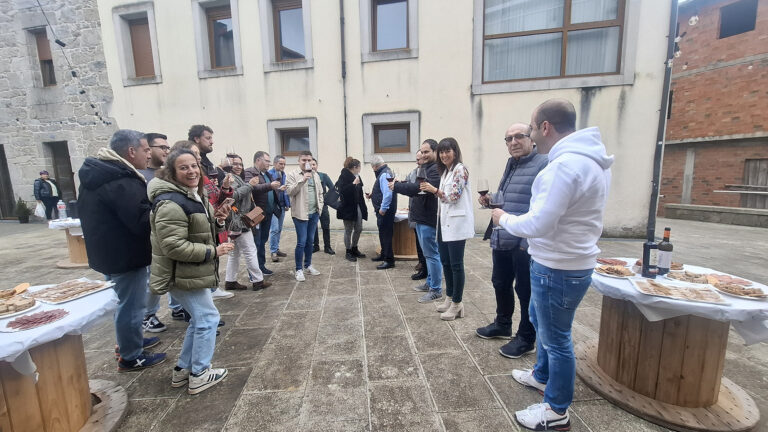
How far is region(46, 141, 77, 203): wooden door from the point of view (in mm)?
10492

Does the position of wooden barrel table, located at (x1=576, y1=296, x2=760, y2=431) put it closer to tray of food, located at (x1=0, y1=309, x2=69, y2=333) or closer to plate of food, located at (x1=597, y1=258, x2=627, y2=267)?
plate of food, located at (x1=597, y1=258, x2=627, y2=267)

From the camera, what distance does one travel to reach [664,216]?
12.8 meters

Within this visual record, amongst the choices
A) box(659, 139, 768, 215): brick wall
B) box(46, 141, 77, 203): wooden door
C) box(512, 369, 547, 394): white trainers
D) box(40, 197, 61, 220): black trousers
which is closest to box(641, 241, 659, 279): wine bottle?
box(512, 369, 547, 394): white trainers

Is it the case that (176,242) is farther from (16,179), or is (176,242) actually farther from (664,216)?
(664,216)

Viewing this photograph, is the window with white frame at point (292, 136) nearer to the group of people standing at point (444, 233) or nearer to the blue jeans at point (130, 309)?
the group of people standing at point (444, 233)

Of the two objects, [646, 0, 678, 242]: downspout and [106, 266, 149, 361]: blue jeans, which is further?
[646, 0, 678, 242]: downspout

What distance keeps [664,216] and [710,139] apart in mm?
3215

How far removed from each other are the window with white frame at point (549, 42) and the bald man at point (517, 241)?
553cm

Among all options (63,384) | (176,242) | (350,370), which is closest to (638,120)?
(350,370)

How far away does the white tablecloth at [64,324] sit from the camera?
153cm

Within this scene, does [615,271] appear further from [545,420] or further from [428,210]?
[428,210]

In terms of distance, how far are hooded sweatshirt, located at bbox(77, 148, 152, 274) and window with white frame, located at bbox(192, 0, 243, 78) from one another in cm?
689

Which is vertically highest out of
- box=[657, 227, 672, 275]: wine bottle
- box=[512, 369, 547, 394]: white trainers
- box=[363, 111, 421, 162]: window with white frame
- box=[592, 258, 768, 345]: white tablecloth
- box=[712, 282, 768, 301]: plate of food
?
box=[363, 111, 421, 162]: window with white frame

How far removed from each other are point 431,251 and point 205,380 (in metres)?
2.52
